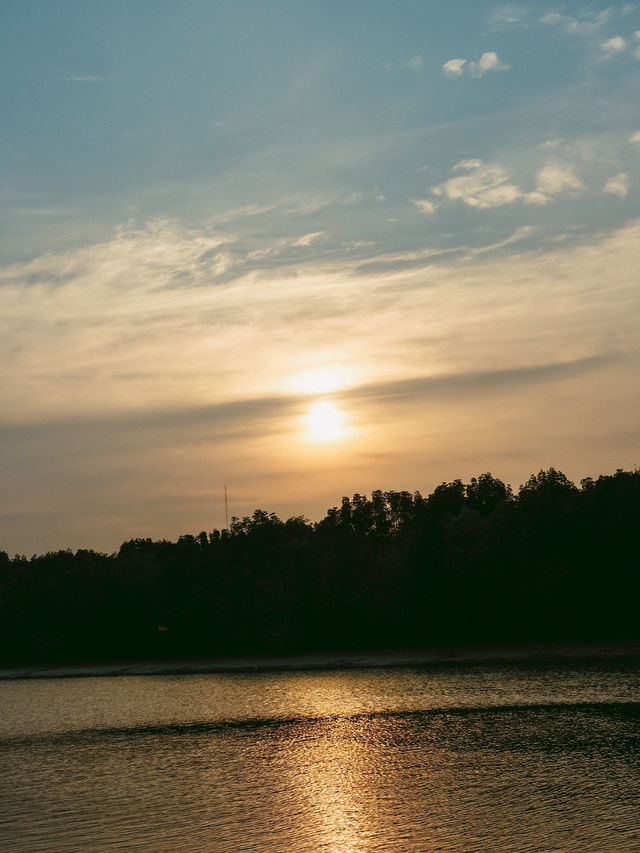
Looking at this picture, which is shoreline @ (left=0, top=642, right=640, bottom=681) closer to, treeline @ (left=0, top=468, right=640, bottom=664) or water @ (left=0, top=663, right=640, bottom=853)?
treeline @ (left=0, top=468, right=640, bottom=664)

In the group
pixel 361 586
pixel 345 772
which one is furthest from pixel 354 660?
pixel 345 772

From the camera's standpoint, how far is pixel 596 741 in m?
48.1

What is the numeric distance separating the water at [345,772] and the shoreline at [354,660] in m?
19.8

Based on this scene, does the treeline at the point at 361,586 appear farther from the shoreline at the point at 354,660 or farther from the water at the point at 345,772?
the water at the point at 345,772

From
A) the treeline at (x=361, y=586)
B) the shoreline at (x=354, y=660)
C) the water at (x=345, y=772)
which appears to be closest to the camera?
the water at (x=345, y=772)

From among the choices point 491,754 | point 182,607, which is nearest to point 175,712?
point 491,754

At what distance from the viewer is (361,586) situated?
13675cm

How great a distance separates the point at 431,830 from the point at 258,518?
502ft

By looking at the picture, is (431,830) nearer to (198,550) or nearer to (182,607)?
(182,607)

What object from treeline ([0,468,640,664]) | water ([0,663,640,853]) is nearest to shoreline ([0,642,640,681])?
treeline ([0,468,640,664])

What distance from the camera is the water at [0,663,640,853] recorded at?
32.8 metres

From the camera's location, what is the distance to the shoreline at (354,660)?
104m

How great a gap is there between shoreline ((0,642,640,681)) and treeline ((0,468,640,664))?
4504 mm

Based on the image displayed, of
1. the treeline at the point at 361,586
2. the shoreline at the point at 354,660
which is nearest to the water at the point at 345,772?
the shoreline at the point at 354,660
